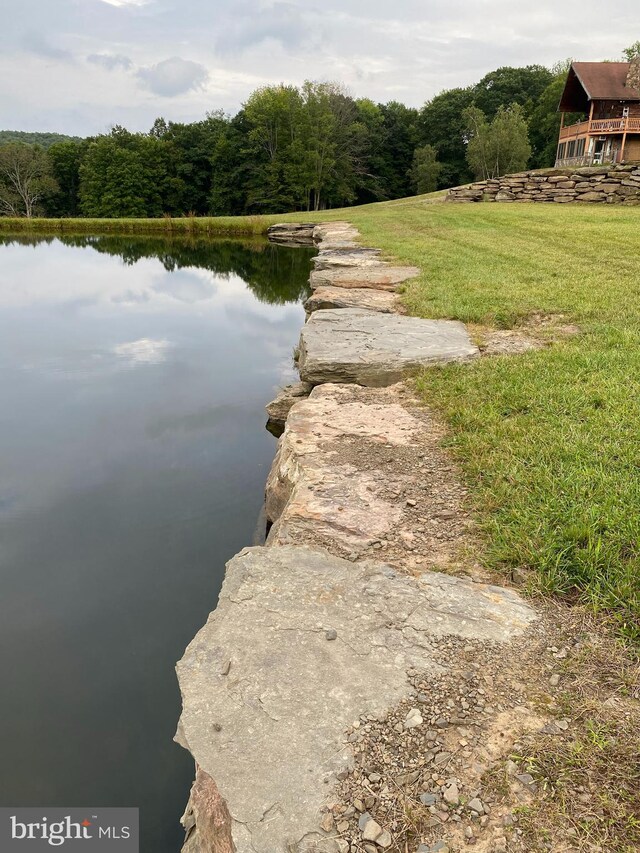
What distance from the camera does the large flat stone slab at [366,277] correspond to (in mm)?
6868

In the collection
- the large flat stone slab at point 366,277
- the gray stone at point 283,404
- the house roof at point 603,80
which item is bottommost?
the gray stone at point 283,404

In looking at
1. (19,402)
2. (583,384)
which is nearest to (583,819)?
(583,384)

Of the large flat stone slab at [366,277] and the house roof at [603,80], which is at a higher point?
the house roof at [603,80]

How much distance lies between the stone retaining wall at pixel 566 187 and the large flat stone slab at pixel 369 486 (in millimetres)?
17413

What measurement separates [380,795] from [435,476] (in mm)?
1497

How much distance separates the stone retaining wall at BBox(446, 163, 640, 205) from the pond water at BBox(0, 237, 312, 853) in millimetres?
13514

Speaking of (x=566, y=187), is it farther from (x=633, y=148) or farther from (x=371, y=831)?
(x=371, y=831)

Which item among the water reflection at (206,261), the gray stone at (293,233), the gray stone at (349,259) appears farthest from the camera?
the gray stone at (293,233)

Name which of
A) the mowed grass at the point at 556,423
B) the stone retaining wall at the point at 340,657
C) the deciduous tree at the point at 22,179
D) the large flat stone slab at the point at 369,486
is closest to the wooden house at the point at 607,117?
the mowed grass at the point at 556,423

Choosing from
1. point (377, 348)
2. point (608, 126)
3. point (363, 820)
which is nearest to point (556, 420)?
point (377, 348)

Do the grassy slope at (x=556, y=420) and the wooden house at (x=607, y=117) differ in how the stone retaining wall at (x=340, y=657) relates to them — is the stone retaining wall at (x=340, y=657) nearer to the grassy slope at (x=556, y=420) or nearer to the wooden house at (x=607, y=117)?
the grassy slope at (x=556, y=420)

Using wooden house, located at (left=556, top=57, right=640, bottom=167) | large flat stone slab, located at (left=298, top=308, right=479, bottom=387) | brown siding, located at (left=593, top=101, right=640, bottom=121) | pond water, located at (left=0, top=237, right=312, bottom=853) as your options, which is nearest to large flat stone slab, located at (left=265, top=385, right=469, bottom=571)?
large flat stone slab, located at (left=298, top=308, right=479, bottom=387)

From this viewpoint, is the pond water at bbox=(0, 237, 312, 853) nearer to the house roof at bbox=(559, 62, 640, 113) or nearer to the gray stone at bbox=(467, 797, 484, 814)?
the gray stone at bbox=(467, 797, 484, 814)

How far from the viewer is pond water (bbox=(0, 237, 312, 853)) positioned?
7.21 feet
